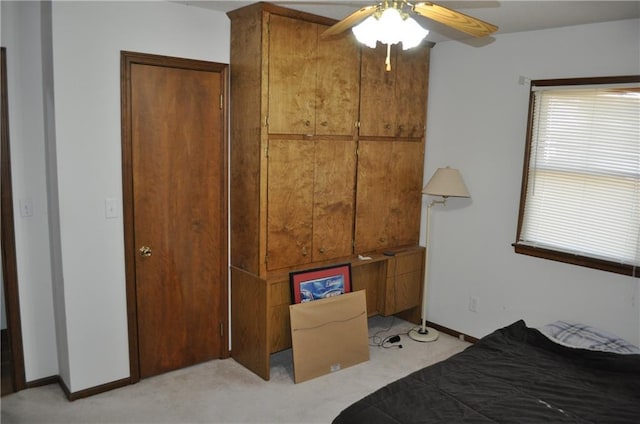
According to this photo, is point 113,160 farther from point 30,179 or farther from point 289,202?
point 289,202

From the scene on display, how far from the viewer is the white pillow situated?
2.94 metres

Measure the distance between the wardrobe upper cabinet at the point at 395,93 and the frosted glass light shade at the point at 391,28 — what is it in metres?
1.85

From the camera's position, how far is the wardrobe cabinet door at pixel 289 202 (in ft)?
11.0

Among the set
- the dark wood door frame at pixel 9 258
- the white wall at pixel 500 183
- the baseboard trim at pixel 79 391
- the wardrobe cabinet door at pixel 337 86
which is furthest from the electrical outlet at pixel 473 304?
the dark wood door frame at pixel 9 258

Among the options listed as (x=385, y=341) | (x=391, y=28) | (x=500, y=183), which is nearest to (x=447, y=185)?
(x=500, y=183)

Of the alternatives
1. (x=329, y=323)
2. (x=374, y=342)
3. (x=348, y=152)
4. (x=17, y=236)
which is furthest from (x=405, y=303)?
(x=17, y=236)

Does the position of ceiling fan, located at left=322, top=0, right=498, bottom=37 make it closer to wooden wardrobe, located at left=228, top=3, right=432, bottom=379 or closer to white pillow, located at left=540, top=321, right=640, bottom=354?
wooden wardrobe, located at left=228, top=3, right=432, bottom=379

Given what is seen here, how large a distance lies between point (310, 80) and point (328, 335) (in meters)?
1.78

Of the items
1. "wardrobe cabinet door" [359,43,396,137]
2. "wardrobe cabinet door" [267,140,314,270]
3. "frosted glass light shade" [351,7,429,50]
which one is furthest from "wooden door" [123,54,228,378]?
"frosted glass light shade" [351,7,429,50]

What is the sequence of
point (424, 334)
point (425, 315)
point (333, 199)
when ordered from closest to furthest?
point (333, 199) → point (424, 334) → point (425, 315)

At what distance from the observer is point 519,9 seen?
304 centimetres

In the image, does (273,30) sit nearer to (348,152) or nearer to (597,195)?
(348,152)

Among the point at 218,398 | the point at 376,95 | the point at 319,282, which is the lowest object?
the point at 218,398

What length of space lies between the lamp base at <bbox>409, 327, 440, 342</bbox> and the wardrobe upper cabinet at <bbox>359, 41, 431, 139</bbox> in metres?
1.65
